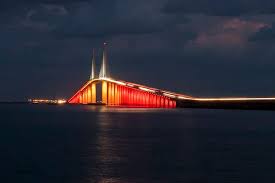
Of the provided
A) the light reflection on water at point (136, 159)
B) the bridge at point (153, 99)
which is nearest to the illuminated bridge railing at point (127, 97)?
the bridge at point (153, 99)

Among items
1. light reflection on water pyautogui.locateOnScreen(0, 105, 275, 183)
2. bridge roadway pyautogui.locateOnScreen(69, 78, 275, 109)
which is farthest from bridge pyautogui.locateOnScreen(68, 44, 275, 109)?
light reflection on water pyautogui.locateOnScreen(0, 105, 275, 183)

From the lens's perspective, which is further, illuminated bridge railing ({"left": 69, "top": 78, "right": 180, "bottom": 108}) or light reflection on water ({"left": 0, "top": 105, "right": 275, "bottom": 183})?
illuminated bridge railing ({"left": 69, "top": 78, "right": 180, "bottom": 108})

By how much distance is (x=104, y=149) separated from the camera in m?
37.7

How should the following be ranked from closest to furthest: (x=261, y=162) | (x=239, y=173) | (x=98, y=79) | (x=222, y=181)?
(x=222, y=181), (x=239, y=173), (x=261, y=162), (x=98, y=79)

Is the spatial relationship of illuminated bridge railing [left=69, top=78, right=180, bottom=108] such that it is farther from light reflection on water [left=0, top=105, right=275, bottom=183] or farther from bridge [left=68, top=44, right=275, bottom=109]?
light reflection on water [left=0, top=105, right=275, bottom=183]

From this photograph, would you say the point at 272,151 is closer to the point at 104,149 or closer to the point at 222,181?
the point at 104,149

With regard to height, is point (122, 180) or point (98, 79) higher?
point (98, 79)

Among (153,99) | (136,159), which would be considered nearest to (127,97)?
(153,99)

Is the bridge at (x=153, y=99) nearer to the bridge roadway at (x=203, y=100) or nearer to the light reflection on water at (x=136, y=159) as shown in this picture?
the bridge roadway at (x=203, y=100)

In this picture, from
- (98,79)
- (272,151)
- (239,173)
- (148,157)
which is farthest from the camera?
(98,79)

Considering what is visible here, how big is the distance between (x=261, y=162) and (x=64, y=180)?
10.6 meters

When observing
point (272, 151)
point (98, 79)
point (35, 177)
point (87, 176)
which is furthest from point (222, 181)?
point (98, 79)

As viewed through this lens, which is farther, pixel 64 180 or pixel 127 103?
pixel 127 103

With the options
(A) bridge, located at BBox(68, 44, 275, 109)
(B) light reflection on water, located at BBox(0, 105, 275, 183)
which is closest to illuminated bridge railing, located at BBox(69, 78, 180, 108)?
(A) bridge, located at BBox(68, 44, 275, 109)
